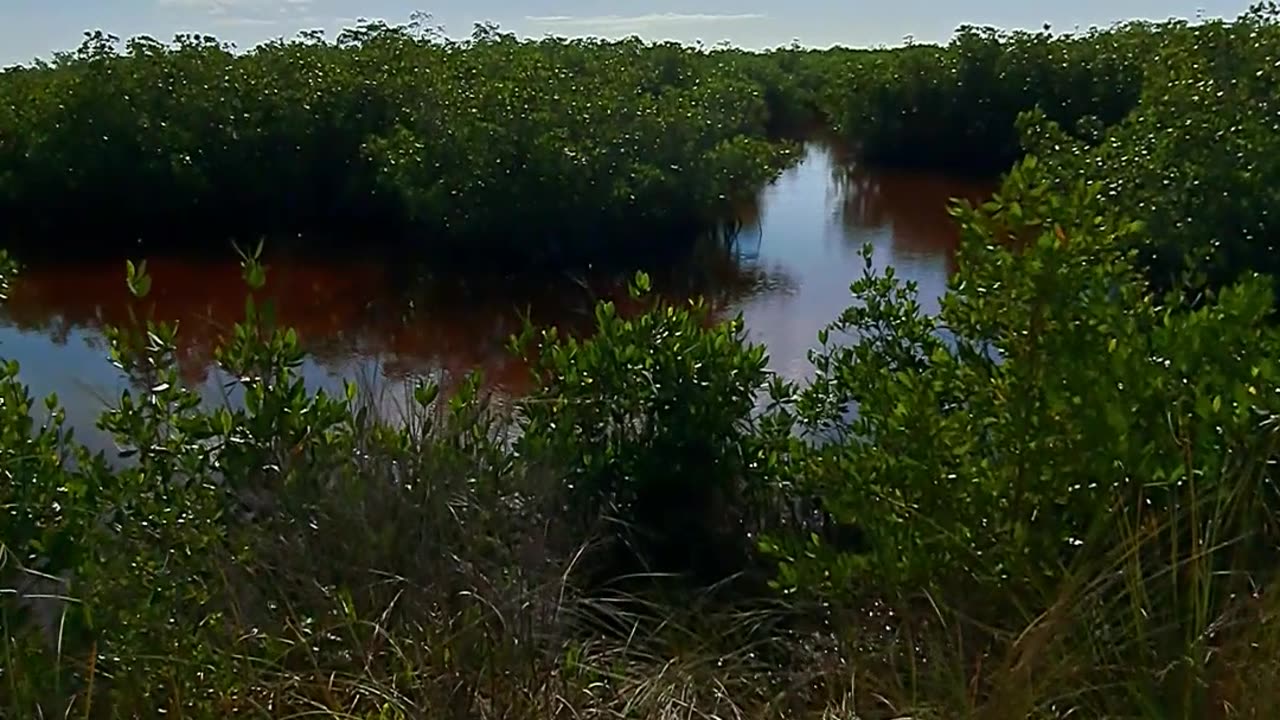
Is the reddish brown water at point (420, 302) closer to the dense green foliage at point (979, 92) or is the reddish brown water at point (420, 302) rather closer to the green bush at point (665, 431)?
the green bush at point (665, 431)

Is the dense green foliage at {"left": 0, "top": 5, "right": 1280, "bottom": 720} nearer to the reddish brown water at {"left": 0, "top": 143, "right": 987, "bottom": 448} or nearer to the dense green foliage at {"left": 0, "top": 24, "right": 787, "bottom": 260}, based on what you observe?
the reddish brown water at {"left": 0, "top": 143, "right": 987, "bottom": 448}

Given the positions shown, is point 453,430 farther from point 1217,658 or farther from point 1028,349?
point 1217,658

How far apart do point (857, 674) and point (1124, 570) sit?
0.63 m

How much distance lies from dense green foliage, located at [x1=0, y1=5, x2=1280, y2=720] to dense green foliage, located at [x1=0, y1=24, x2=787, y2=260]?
621cm

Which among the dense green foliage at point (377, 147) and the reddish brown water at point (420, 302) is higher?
the dense green foliage at point (377, 147)

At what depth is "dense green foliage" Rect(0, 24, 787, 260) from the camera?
1027cm

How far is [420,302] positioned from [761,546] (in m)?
6.77

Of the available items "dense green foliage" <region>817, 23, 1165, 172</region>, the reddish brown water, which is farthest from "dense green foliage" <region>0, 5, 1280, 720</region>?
"dense green foliage" <region>817, 23, 1165, 172</region>

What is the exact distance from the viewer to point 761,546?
11.2 feet

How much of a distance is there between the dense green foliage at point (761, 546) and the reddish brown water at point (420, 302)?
272cm

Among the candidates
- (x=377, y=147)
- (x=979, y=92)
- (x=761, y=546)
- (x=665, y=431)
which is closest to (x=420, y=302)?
(x=377, y=147)

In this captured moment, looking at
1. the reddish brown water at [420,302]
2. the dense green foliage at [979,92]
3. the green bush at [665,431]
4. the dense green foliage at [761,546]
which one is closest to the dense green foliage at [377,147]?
the reddish brown water at [420,302]

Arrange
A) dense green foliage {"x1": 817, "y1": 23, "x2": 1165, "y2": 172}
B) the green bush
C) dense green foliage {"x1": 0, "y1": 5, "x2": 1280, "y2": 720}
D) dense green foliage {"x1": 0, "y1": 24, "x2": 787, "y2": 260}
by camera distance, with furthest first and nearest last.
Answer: dense green foliage {"x1": 817, "y1": 23, "x2": 1165, "y2": 172} → dense green foliage {"x1": 0, "y1": 24, "x2": 787, "y2": 260} → the green bush → dense green foliage {"x1": 0, "y1": 5, "x2": 1280, "y2": 720}

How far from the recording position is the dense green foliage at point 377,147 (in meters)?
10.3
